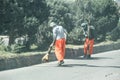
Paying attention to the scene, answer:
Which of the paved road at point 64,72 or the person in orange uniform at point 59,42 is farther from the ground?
the person in orange uniform at point 59,42

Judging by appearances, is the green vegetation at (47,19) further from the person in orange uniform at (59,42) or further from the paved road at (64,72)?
the paved road at (64,72)

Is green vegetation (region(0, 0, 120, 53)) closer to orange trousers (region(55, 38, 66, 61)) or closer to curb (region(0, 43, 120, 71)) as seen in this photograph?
curb (region(0, 43, 120, 71))

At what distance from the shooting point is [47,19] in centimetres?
2656

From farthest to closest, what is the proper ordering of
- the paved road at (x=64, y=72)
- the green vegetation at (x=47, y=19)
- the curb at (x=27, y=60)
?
1. the green vegetation at (x=47, y=19)
2. the curb at (x=27, y=60)
3. the paved road at (x=64, y=72)

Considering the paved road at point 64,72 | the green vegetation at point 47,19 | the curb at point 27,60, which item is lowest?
the paved road at point 64,72

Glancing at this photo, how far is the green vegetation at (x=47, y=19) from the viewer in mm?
22250

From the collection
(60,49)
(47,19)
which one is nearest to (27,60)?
(60,49)

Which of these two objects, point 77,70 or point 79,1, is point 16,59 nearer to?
point 77,70

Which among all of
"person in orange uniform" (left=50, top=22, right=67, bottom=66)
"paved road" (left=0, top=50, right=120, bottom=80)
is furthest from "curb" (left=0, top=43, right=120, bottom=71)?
"person in orange uniform" (left=50, top=22, right=67, bottom=66)

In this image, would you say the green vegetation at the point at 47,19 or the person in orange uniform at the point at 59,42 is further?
the green vegetation at the point at 47,19

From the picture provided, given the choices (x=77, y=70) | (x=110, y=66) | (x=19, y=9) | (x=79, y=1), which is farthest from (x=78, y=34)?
(x=77, y=70)

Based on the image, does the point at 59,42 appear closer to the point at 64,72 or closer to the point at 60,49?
the point at 60,49

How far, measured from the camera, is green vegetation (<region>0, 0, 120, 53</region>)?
2225 centimetres

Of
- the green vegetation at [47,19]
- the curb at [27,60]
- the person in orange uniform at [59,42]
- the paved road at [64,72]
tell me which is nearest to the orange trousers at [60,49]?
the person in orange uniform at [59,42]
